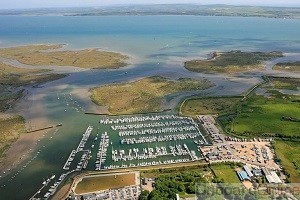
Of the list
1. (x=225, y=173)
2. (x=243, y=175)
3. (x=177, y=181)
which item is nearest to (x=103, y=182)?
(x=177, y=181)

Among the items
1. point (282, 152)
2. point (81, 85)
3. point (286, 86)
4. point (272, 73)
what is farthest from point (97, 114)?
point (272, 73)

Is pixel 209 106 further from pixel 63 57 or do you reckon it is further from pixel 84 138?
pixel 63 57

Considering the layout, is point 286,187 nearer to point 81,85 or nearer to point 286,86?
point 286,86

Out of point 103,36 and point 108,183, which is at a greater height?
point 103,36

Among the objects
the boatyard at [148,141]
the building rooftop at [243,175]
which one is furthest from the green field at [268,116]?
the building rooftop at [243,175]

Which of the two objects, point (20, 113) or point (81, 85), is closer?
point (20, 113)

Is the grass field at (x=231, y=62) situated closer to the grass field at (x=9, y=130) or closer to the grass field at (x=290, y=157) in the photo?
the grass field at (x=290, y=157)
